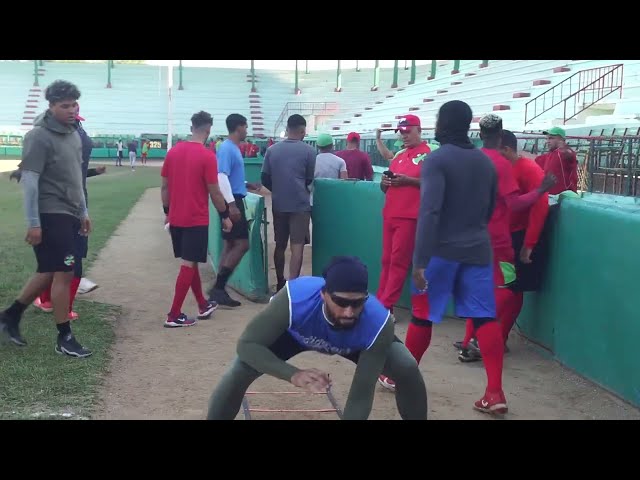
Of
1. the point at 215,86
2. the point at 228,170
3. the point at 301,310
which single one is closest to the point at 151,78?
the point at 215,86

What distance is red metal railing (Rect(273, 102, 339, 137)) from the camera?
46934 mm

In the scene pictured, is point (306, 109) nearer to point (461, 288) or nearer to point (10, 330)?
point (10, 330)

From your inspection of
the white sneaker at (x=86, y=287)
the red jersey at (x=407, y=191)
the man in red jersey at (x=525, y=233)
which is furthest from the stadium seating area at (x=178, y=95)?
the man in red jersey at (x=525, y=233)

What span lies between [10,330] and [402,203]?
311cm

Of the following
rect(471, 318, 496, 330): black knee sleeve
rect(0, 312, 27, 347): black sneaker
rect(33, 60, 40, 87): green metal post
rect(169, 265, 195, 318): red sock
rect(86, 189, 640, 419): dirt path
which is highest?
rect(33, 60, 40, 87): green metal post

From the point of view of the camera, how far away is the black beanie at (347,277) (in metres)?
3.20

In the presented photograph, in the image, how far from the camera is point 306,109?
51.8 metres

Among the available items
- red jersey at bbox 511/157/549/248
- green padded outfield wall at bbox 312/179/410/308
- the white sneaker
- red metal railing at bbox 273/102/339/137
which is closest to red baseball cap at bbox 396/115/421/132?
red jersey at bbox 511/157/549/248

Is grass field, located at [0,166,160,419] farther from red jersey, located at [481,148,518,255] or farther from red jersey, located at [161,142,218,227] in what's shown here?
red jersey, located at [481,148,518,255]

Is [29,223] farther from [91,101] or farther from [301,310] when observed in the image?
[91,101]

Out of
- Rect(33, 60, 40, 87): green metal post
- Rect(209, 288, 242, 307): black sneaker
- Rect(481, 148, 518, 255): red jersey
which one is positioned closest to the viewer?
Rect(481, 148, 518, 255): red jersey

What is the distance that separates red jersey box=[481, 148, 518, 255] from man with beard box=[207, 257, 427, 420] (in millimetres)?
1883

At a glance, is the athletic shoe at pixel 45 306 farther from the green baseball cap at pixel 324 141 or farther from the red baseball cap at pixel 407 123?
the green baseball cap at pixel 324 141

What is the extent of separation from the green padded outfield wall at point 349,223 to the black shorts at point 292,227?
0.26 metres
